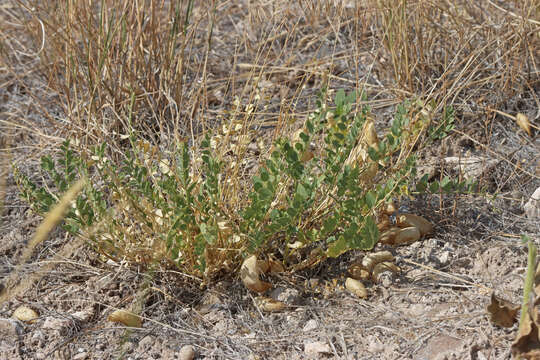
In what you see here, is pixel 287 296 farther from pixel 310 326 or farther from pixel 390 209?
pixel 390 209

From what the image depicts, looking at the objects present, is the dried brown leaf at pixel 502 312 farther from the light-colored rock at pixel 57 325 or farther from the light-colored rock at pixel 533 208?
the light-colored rock at pixel 57 325

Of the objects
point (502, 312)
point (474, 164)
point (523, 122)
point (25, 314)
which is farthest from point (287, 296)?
point (523, 122)

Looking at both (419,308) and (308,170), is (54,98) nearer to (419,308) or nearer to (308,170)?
(308,170)

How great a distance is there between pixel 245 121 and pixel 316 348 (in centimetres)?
Answer: 56

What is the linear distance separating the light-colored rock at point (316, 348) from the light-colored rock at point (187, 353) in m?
0.25

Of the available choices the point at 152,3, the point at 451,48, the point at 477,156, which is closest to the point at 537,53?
the point at 451,48

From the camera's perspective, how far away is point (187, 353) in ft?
4.66

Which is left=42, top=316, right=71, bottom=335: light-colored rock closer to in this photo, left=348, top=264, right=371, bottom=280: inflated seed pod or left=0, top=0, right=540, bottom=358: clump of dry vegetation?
left=0, top=0, right=540, bottom=358: clump of dry vegetation

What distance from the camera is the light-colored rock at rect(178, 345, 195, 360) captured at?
142cm

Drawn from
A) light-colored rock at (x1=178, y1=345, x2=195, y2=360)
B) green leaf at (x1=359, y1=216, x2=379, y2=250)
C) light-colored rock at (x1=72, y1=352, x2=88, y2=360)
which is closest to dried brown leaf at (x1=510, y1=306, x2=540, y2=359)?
green leaf at (x1=359, y1=216, x2=379, y2=250)

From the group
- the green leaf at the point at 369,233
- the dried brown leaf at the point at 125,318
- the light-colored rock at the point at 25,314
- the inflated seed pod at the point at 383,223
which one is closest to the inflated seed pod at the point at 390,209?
the inflated seed pod at the point at 383,223

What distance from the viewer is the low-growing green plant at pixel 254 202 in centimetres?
144

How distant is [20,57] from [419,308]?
1970mm

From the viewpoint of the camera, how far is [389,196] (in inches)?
60.7
